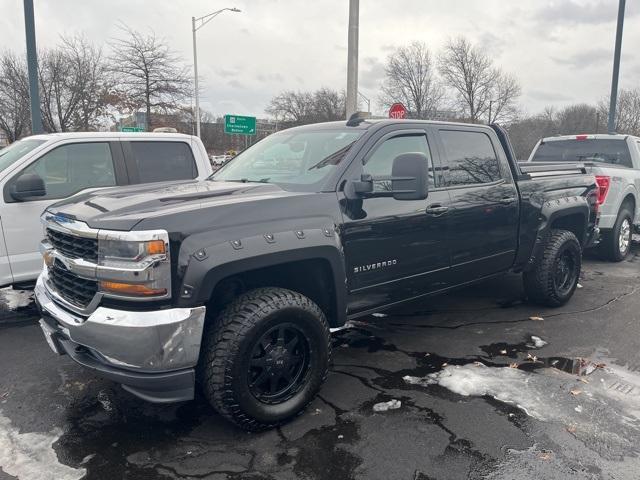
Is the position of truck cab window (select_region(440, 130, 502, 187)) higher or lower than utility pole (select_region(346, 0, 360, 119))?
lower

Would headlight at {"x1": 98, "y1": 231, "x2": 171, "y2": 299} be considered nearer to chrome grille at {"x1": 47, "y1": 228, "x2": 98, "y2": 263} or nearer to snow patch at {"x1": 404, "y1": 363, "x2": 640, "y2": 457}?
chrome grille at {"x1": 47, "y1": 228, "x2": 98, "y2": 263}

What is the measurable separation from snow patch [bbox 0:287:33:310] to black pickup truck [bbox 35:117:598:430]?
2.88m

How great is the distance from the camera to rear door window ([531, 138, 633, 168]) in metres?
8.66

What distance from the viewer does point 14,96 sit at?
21969mm

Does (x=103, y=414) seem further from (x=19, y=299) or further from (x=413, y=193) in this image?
(x=19, y=299)

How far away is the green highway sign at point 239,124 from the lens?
27.7 meters

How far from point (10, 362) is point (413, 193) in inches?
138

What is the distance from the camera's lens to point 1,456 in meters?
2.91

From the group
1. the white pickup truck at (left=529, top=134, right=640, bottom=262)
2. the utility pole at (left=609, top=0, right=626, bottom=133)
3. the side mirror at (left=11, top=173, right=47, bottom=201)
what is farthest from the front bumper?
the utility pole at (left=609, top=0, right=626, bottom=133)

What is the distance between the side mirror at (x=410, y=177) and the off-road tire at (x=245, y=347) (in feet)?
3.20

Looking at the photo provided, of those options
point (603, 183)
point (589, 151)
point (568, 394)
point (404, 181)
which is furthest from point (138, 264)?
point (589, 151)

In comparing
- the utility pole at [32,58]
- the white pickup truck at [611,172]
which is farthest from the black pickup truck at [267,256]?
the utility pole at [32,58]

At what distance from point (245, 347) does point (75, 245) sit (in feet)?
3.73

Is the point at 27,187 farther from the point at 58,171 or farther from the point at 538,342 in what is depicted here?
the point at 538,342
